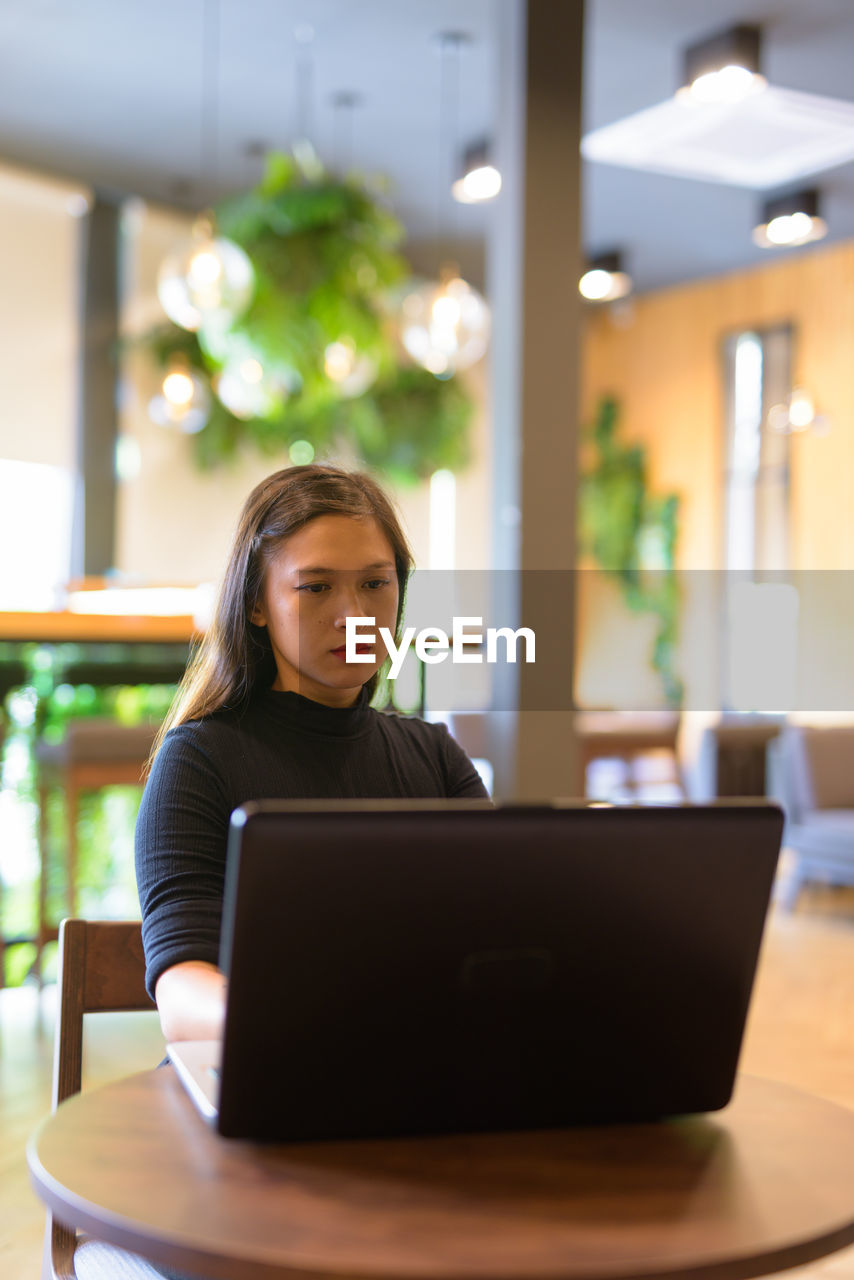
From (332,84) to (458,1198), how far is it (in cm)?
569

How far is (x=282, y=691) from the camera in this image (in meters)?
1.50

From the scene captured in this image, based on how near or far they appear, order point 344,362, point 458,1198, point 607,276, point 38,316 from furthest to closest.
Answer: point 607,276
point 38,316
point 344,362
point 458,1198

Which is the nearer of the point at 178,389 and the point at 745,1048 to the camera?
the point at 745,1048

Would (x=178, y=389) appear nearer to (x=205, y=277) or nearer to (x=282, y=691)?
(x=205, y=277)

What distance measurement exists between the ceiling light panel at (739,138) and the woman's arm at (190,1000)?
501 cm

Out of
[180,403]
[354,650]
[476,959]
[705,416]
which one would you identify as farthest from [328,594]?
[705,416]

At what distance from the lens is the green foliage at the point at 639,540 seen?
31.3ft

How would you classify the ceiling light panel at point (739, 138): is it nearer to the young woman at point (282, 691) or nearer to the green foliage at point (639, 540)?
the green foliage at point (639, 540)

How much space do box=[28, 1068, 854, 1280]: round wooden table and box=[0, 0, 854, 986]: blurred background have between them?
2.13 m

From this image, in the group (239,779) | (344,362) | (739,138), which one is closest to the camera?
(239,779)

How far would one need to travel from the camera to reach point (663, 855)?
870 mm

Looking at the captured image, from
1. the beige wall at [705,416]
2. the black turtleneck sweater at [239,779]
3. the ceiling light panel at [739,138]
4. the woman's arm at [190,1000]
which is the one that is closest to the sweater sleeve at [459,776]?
the black turtleneck sweater at [239,779]

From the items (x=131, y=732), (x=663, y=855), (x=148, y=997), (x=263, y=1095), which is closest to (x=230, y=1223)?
(x=263, y=1095)

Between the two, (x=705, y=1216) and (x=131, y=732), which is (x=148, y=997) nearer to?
(x=705, y=1216)
